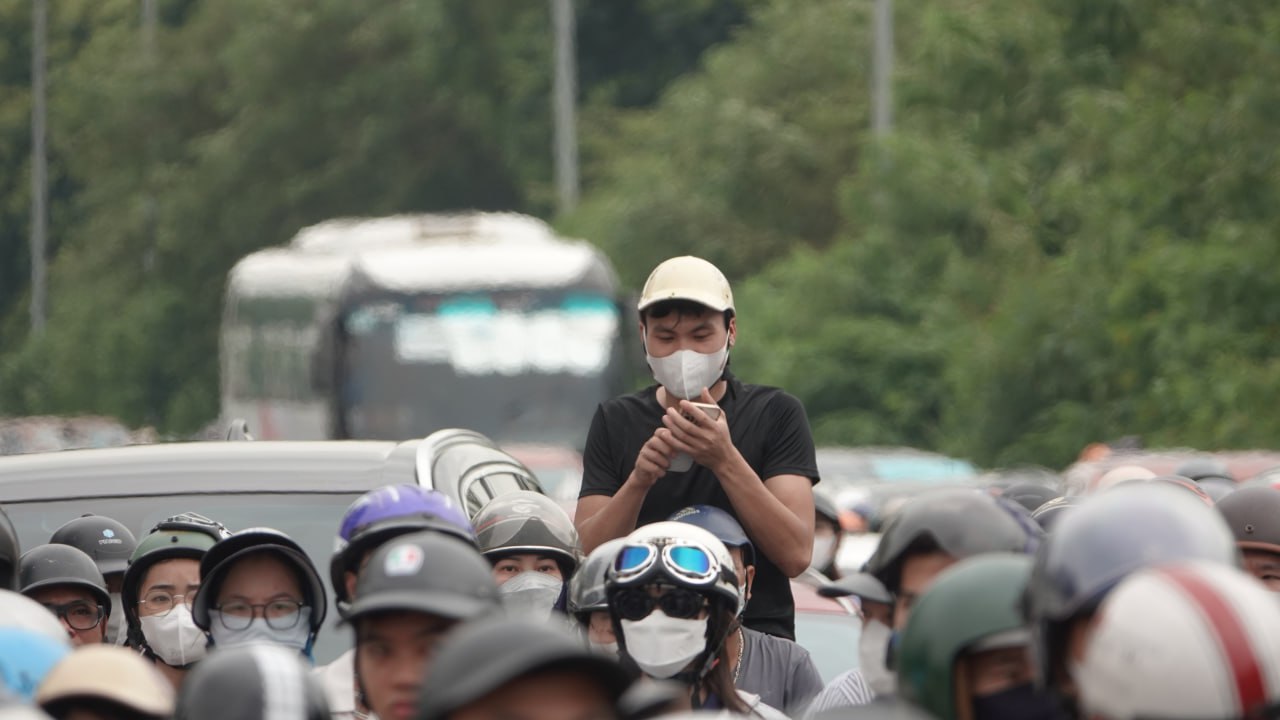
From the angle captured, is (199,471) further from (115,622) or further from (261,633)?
(261,633)

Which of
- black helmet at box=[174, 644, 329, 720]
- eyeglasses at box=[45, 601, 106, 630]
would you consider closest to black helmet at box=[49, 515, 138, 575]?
eyeglasses at box=[45, 601, 106, 630]

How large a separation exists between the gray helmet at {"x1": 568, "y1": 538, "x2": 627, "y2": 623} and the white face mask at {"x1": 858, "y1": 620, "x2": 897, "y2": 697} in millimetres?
815

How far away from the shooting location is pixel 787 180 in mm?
43938

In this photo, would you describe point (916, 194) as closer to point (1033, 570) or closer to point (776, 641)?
point (776, 641)

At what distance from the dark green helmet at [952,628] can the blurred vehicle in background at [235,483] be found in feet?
10.5

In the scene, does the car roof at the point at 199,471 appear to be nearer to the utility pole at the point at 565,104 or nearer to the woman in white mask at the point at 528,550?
the woman in white mask at the point at 528,550

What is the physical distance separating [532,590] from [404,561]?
86.8 inches

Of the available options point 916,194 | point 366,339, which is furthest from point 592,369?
point 916,194

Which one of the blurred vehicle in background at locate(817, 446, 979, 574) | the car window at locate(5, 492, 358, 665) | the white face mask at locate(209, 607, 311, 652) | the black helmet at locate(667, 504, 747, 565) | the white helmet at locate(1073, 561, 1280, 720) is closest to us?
the white helmet at locate(1073, 561, 1280, 720)

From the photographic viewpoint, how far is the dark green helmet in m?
4.10

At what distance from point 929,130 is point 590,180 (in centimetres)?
2284

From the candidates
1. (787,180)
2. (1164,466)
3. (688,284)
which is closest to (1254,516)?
(688,284)

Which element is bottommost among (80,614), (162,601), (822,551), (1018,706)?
(822,551)

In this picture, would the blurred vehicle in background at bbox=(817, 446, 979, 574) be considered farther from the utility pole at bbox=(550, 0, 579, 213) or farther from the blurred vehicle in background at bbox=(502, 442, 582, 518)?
the utility pole at bbox=(550, 0, 579, 213)
